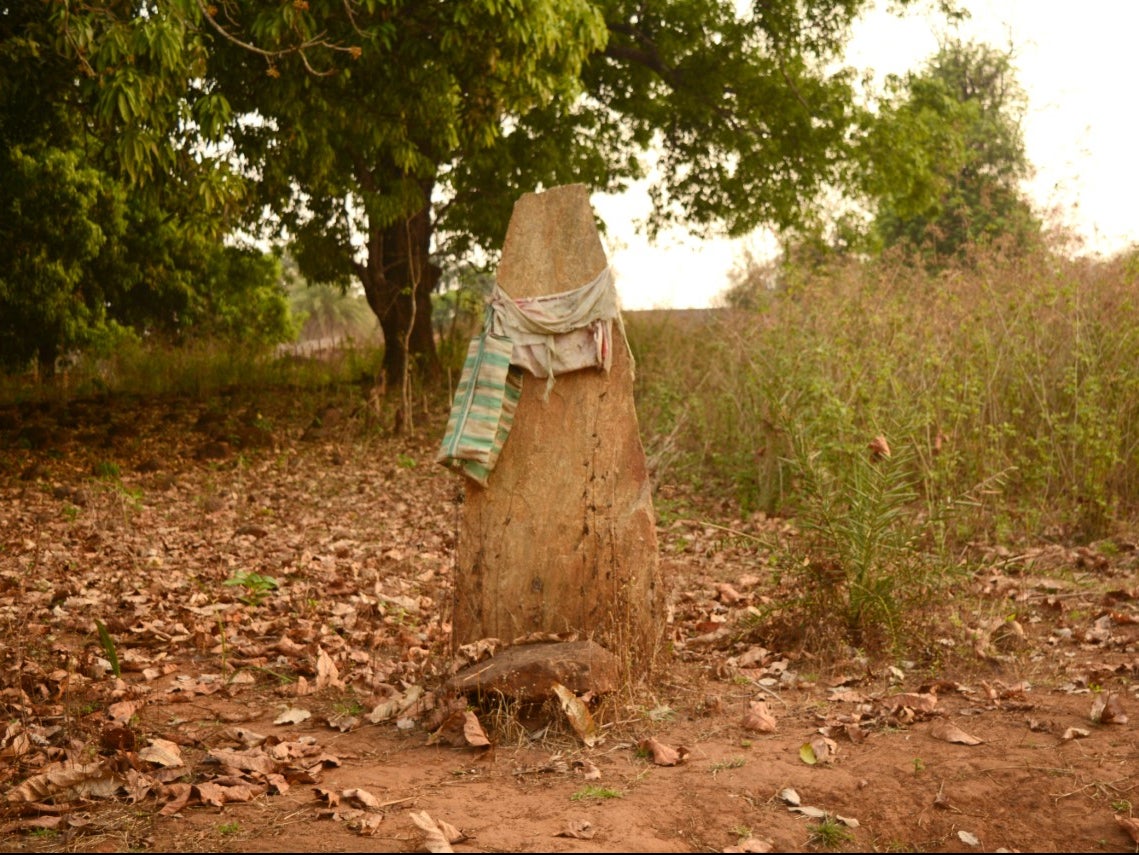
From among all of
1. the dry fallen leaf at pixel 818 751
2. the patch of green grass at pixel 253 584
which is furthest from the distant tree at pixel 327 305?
the dry fallen leaf at pixel 818 751

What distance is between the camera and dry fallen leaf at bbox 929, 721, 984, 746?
4.00 metres

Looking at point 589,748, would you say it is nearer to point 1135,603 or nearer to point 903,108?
point 1135,603

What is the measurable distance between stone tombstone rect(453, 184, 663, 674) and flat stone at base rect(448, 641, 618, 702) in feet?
1.36

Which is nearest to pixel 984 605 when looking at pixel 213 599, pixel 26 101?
pixel 213 599

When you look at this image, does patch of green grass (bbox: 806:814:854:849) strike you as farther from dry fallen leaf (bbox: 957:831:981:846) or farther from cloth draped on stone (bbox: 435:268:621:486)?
cloth draped on stone (bbox: 435:268:621:486)

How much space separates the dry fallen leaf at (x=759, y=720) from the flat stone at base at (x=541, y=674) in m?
0.55

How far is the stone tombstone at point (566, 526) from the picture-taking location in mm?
4781

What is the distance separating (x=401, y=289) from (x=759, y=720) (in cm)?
1041

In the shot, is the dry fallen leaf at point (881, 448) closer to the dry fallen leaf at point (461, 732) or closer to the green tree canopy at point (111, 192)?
the dry fallen leaf at point (461, 732)

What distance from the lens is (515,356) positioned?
4.84m

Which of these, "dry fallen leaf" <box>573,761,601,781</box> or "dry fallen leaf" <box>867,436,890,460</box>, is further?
"dry fallen leaf" <box>867,436,890,460</box>

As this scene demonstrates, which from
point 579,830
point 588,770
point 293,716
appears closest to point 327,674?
point 293,716

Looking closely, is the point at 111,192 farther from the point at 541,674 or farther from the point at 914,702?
the point at 914,702

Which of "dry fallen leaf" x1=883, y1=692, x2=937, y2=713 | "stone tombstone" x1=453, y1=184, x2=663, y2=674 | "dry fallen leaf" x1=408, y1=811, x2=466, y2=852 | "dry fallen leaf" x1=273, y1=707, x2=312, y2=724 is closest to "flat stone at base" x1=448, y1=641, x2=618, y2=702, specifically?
"stone tombstone" x1=453, y1=184, x2=663, y2=674
